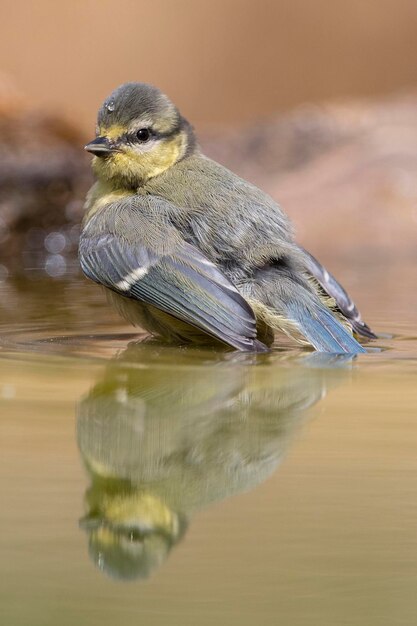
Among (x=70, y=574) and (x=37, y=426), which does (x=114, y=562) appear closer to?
(x=70, y=574)

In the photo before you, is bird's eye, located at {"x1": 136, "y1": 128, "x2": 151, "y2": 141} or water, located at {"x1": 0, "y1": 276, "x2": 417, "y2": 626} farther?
bird's eye, located at {"x1": 136, "y1": 128, "x2": 151, "y2": 141}

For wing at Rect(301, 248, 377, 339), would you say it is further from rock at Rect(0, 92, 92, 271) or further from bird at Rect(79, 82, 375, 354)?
rock at Rect(0, 92, 92, 271)

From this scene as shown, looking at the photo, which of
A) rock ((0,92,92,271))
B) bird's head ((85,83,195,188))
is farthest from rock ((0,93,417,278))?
bird's head ((85,83,195,188))

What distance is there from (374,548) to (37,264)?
446 cm

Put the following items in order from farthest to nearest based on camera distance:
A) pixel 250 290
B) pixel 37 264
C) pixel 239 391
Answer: pixel 37 264
pixel 250 290
pixel 239 391

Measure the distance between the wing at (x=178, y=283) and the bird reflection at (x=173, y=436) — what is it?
8cm

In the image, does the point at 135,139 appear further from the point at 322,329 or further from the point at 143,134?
the point at 322,329

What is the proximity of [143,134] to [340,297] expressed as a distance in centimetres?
80

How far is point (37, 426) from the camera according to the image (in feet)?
6.40

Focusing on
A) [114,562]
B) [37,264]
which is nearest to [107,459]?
[114,562]

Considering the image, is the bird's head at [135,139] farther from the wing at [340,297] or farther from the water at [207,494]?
the water at [207,494]

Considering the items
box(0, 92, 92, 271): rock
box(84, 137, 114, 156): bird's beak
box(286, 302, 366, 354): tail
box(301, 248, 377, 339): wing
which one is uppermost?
box(0, 92, 92, 271): rock

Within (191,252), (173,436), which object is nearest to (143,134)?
(191,252)

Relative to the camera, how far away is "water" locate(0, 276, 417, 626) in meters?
1.18
